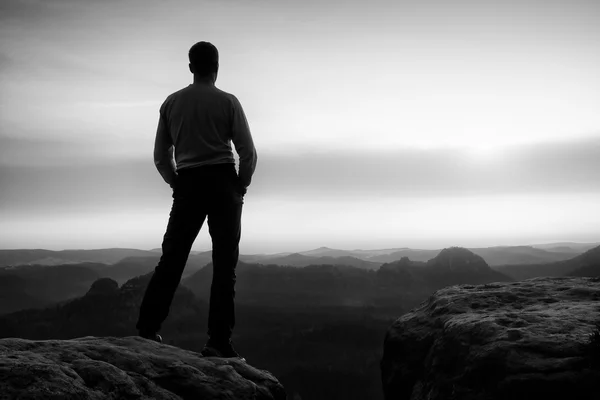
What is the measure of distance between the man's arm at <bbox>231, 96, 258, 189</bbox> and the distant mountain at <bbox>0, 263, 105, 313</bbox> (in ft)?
265

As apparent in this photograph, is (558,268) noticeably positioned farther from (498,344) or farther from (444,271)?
(498,344)

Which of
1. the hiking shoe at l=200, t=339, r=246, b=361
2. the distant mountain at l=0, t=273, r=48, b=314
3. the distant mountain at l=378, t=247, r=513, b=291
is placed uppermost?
the hiking shoe at l=200, t=339, r=246, b=361

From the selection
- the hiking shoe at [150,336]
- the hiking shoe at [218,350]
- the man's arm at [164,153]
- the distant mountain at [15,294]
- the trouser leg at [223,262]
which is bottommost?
the distant mountain at [15,294]

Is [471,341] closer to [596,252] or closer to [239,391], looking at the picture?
[239,391]

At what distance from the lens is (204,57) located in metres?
5.20

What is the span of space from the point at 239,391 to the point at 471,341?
8.53ft

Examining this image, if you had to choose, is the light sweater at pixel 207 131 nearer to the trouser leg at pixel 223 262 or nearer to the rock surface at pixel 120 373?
the trouser leg at pixel 223 262

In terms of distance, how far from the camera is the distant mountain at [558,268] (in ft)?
169

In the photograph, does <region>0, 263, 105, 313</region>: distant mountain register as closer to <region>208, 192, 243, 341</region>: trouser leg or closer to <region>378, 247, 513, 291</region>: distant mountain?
<region>378, 247, 513, 291</region>: distant mountain

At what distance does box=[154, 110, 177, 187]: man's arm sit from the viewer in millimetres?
5250

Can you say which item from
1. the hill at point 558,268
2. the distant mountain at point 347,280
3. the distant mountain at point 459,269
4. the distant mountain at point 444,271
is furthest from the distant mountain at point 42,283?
the hill at point 558,268

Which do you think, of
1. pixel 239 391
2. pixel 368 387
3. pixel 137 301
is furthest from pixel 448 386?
pixel 137 301

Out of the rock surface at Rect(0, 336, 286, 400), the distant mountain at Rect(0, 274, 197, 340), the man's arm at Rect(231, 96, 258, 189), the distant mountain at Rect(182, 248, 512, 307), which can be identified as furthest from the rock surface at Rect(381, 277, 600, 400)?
the distant mountain at Rect(182, 248, 512, 307)

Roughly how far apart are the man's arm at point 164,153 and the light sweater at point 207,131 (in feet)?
0.04
